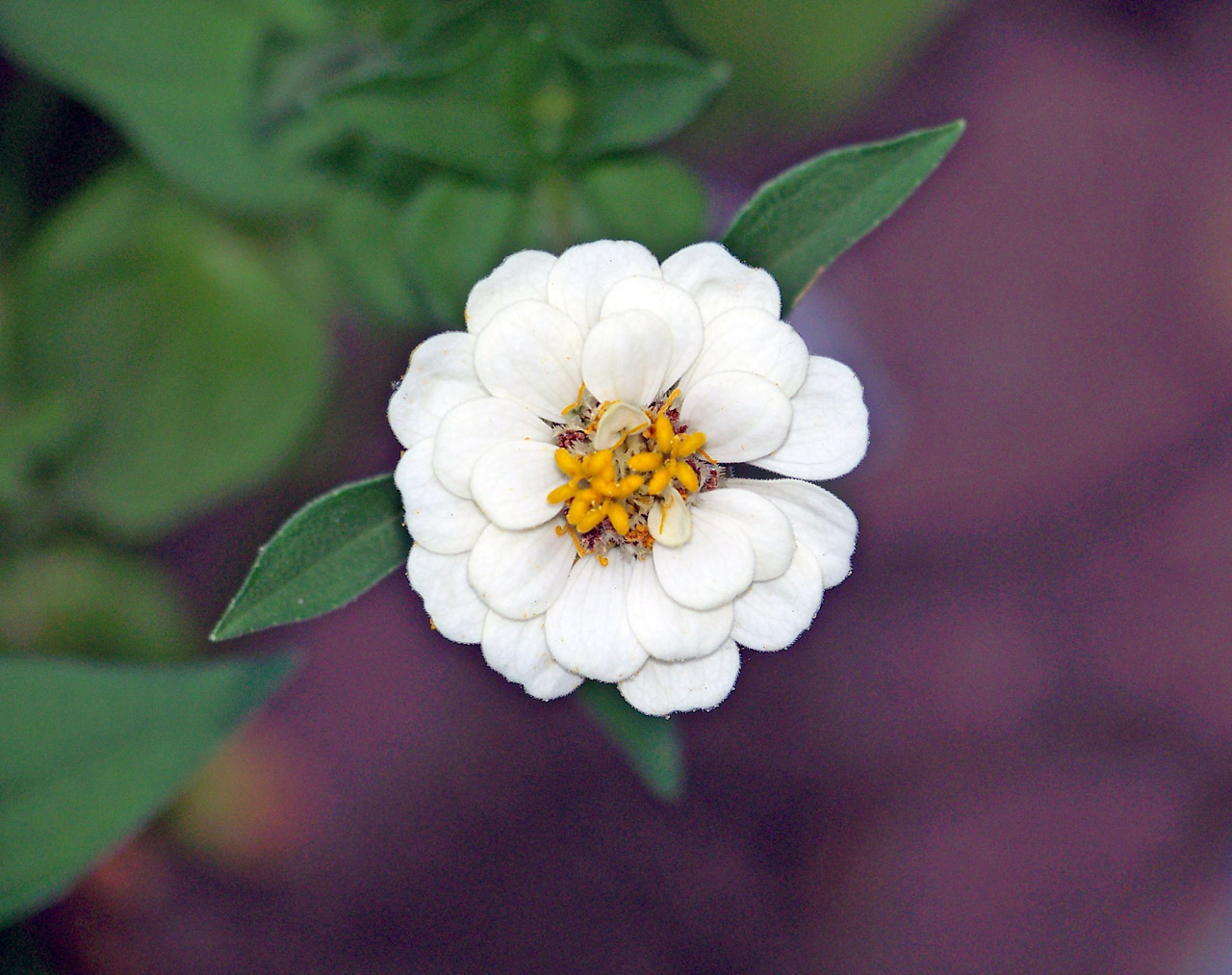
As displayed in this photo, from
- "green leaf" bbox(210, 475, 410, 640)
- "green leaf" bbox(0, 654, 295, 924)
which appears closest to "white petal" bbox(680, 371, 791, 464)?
"green leaf" bbox(210, 475, 410, 640)

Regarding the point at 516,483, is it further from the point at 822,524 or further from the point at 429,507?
the point at 822,524

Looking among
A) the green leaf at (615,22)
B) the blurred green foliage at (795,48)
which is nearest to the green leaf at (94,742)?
the green leaf at (615,22)

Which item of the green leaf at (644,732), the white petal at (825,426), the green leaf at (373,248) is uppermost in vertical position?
the white petal at (825,426)

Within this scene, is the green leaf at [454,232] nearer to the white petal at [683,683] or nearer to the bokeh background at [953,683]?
the white petal at [683,683]

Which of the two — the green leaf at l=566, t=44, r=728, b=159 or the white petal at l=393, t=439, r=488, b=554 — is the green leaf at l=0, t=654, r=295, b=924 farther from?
the green leaf at l=566, t=44, r=728, b=159

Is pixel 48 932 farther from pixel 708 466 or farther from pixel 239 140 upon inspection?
pixel 708 466

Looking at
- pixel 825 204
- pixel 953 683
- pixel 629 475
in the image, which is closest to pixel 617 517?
pixel 629 475
